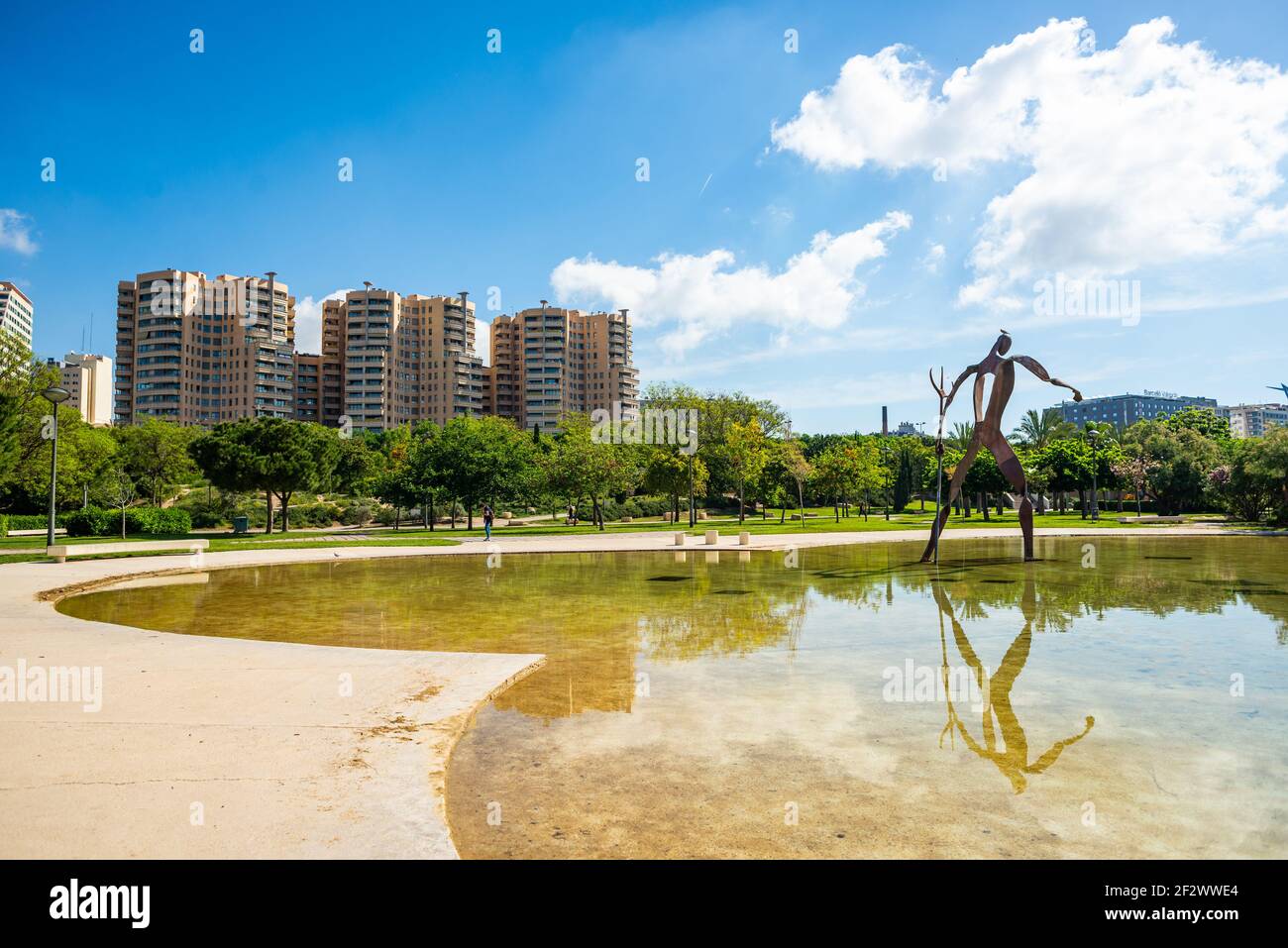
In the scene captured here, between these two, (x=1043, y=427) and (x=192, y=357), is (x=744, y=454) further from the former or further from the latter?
(x=192, y=357)

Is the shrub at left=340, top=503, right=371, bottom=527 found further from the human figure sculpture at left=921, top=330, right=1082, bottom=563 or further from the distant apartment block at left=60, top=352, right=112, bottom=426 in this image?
the distant apartment block at left=60, top=352, right=112, bottom=426

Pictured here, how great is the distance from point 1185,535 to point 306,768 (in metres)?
46.3

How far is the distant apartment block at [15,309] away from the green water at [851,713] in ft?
675

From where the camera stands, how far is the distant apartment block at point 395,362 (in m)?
140

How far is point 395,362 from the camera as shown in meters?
143

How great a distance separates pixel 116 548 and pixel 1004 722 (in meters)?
32.8

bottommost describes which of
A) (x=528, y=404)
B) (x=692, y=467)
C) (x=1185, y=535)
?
(x=1185, y=535)

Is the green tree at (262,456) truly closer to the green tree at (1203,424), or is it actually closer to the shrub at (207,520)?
the shrub at (207,520)

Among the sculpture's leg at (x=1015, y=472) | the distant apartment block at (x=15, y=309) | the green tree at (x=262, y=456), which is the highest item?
the distant apartment block at (x=15, y=309)

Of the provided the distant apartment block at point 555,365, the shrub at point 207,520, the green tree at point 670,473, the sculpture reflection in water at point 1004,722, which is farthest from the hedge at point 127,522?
the distant apartment block at point 555,365

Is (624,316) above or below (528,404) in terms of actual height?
above
